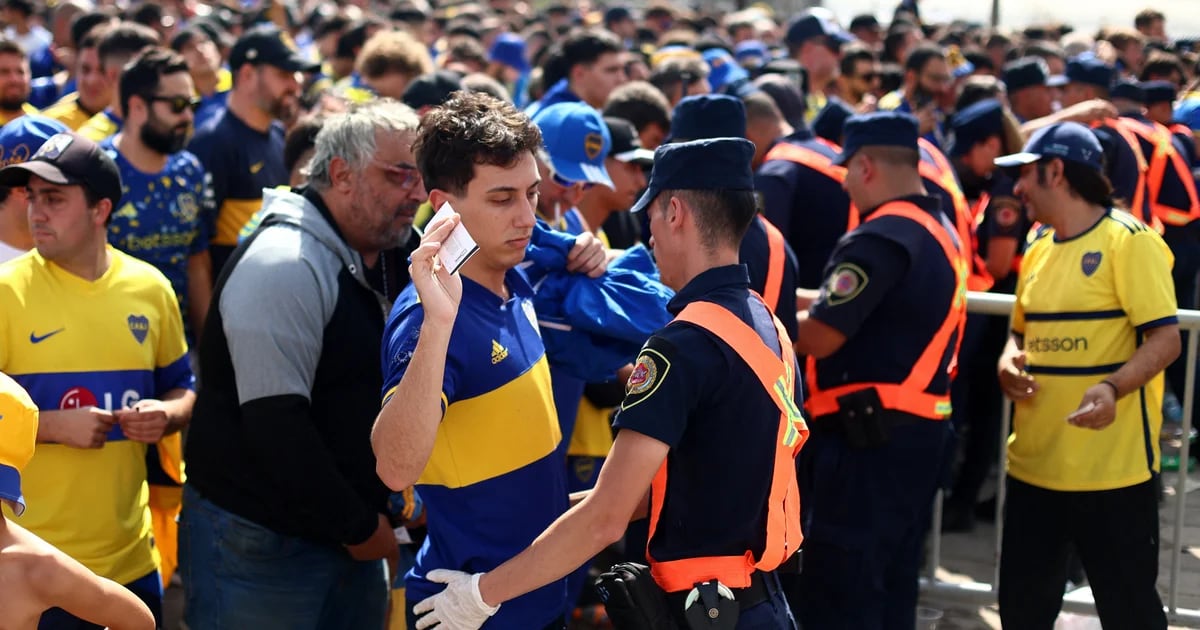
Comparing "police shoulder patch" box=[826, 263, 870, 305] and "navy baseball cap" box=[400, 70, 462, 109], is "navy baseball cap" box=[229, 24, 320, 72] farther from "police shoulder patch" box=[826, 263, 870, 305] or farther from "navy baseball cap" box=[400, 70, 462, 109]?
"police shoulder patch" box=[826, 263, 870, 305]

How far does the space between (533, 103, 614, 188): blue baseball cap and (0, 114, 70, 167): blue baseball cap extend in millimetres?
1759

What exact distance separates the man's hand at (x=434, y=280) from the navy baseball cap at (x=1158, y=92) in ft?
24.3

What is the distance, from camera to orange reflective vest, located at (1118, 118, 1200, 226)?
7941mm

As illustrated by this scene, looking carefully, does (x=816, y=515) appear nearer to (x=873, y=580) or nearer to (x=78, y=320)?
(x=873, y=580)

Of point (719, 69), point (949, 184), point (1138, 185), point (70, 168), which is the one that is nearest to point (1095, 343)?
point (949, 184)

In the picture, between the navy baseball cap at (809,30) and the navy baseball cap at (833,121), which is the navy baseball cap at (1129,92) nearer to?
the navy baseball cap at (833,121)

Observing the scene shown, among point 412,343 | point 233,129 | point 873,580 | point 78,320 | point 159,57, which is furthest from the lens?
point 233,129

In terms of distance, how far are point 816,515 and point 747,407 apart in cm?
189

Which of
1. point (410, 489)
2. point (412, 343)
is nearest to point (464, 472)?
point (412, 343)

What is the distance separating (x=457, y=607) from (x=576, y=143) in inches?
84.2

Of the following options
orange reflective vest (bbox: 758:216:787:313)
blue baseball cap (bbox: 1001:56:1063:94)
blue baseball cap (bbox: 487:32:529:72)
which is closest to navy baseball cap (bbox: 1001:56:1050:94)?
blue baseball cap (bbox: 1001:56:1063:94)

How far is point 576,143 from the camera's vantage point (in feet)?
15.0

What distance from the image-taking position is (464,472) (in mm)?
3031

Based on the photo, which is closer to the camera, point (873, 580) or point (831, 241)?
point (873, 580)
